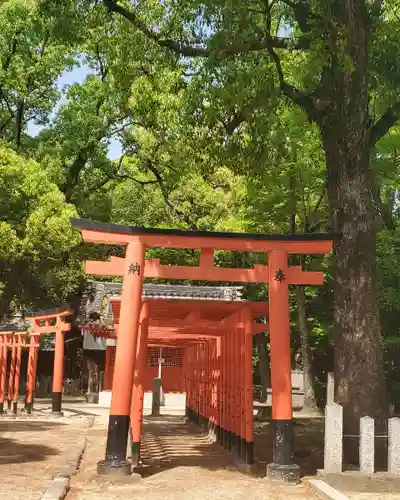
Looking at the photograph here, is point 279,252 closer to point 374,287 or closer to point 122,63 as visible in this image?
point 374,287

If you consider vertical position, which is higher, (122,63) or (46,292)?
(122,63)

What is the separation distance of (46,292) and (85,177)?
18.6ft

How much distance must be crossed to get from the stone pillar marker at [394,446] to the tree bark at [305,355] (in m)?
14.7

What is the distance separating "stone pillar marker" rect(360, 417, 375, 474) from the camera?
29.2ft

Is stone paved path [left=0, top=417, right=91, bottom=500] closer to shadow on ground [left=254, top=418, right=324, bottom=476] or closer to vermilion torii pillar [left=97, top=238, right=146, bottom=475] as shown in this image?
vermilion torii pillar [left=97, top=238, right=146, bottom=475]

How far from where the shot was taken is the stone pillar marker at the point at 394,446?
8.91 metres

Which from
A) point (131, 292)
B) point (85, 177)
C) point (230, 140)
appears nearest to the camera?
point (131, 292)

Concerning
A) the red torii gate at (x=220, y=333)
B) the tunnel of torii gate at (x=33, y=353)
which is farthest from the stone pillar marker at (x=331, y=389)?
the tunnel of torii gate at (x=33, y=353)

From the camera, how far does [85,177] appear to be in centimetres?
2744

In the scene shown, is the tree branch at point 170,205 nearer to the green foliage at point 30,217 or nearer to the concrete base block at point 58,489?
the green foliage at point 30,217

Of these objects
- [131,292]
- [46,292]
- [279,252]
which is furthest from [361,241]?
[46,292]

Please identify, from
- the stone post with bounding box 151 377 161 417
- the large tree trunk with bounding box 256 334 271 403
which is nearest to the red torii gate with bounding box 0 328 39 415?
the stone post with bounding box 151 377 161 417

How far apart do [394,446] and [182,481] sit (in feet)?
10.2

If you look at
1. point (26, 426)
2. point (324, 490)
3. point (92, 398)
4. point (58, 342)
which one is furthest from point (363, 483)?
point (92, 398)
